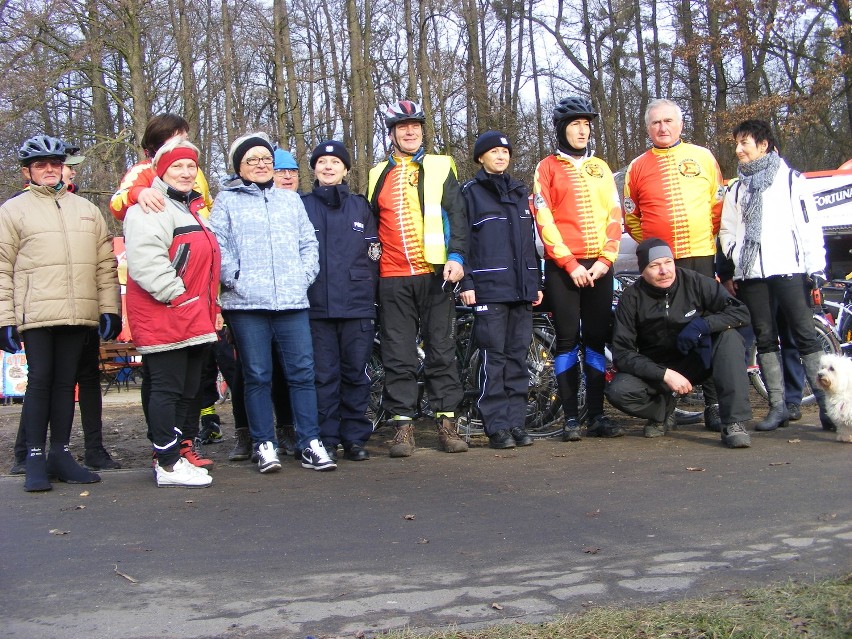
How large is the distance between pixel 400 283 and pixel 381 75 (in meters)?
26.2

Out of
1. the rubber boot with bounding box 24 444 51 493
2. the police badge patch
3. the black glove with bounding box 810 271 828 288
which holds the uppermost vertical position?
the police badge patch

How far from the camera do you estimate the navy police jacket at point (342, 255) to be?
19.8 ft

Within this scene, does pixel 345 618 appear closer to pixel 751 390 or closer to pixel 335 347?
pixel 335 347

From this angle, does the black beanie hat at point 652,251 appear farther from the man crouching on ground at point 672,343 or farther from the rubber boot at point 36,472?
the rubber boot at point 36,472

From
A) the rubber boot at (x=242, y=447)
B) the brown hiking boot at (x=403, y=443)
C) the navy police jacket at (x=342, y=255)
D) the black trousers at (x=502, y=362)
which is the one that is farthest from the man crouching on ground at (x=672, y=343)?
the rubber boot at (x=242, y=447)

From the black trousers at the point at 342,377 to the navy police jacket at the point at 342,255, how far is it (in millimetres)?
114

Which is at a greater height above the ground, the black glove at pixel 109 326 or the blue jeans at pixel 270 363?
the black glove at pixel 109 326

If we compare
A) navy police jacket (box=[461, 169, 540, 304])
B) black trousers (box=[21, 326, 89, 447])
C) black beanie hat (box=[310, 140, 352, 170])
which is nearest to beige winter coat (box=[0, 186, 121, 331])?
black trousers (box=[21, 326, 89, 447])

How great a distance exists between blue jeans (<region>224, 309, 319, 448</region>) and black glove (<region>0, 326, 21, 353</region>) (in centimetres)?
129

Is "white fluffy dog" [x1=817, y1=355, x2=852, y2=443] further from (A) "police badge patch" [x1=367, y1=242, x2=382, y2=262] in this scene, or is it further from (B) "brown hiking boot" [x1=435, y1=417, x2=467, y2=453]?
(A) "police badge patch" [x1=367, y1=242, x2=382, y2=262]

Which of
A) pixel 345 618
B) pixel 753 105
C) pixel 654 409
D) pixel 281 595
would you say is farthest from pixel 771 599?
pixel 753 105

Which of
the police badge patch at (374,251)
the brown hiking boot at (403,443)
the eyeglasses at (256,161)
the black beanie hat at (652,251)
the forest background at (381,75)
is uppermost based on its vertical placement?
the forest background at (381,75)

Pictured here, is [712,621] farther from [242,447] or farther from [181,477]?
[242,447]

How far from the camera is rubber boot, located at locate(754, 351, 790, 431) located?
21.7 feet
